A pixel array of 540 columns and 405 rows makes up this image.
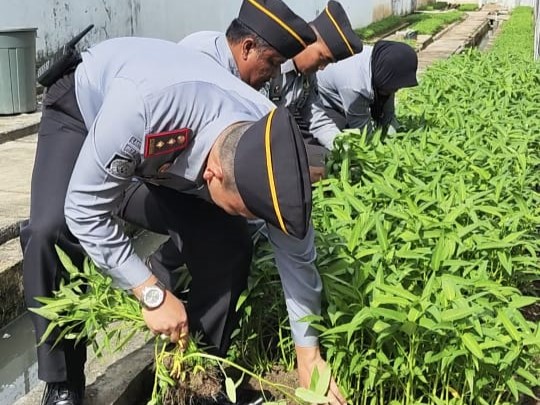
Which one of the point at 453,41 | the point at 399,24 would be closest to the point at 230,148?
the point at 453,41

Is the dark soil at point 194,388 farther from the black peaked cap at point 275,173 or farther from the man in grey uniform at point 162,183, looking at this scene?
the black peaked cap at point 275,173

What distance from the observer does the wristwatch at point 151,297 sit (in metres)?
2.38

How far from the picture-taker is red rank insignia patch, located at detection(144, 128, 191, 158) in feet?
7.37

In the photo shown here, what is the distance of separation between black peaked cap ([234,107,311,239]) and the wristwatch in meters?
0.45

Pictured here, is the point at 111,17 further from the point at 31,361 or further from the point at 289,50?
the point at 289,50

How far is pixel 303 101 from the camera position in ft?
13.9

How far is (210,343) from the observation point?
2.72 metres

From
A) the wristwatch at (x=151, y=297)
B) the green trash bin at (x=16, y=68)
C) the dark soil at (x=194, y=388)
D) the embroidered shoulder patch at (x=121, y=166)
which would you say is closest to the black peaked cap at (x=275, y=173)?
the embroidered shoulder patch at (x=121, y=166)

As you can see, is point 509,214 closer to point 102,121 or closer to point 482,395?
point 482,395

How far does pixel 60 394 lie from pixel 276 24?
138 centimetres

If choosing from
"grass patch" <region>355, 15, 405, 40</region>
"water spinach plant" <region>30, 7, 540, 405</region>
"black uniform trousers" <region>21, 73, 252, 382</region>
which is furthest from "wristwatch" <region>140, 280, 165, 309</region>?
"grass patch" <region>355, 15, 405, 40</region>

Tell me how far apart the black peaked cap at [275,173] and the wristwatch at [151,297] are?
45cm

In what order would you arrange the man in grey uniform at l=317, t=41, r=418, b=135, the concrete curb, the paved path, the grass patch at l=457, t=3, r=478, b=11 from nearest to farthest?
the concrete curb → the man in grey uniform at l=317, t=41, r=418, b=135 → the paved path → the grass patch at l=457, t=3, r=478, b=11

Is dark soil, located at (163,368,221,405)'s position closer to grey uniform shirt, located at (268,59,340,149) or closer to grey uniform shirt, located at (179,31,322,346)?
grey uniform shirt, located at (179,31,322,346)
